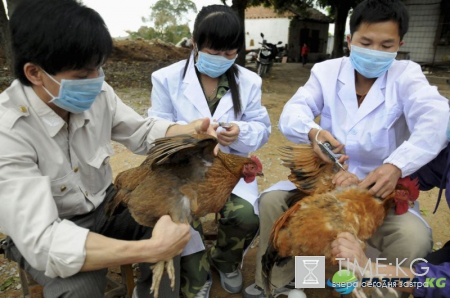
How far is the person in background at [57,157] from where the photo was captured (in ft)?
5.09

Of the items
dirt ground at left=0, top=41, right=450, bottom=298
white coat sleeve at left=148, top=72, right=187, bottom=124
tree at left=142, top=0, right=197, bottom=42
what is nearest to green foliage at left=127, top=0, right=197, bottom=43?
tree at left=142, top=0, right=197, bottom=42

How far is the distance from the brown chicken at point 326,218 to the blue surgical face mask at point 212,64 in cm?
122

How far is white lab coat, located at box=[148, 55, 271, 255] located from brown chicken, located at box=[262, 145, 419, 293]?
0.59 m

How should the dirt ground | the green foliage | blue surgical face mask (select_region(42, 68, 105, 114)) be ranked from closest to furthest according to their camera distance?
blue surgical face mask (select_region(42, 68, 105, 114))
the dirt ground
the green foliage

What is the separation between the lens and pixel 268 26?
109ft

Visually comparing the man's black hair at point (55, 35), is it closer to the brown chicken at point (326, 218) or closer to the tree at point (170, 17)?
the brown chicken at point (326, 218)

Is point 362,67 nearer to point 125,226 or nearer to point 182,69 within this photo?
point 182,69

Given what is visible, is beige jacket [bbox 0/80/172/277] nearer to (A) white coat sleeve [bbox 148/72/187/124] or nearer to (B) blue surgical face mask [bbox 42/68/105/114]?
(B) blue surgical face mask [bbox 42/68/105/114]

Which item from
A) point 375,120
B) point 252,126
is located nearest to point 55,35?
point 252,126

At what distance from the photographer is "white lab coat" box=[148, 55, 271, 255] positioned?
2.94 m

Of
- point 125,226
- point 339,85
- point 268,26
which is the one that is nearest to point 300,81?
point 339,85

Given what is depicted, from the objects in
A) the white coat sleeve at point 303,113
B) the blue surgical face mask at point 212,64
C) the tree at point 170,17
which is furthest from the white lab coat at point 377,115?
the tree at point 170,17

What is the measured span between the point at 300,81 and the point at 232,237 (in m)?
12.2

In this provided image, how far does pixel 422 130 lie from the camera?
2.32 meters
